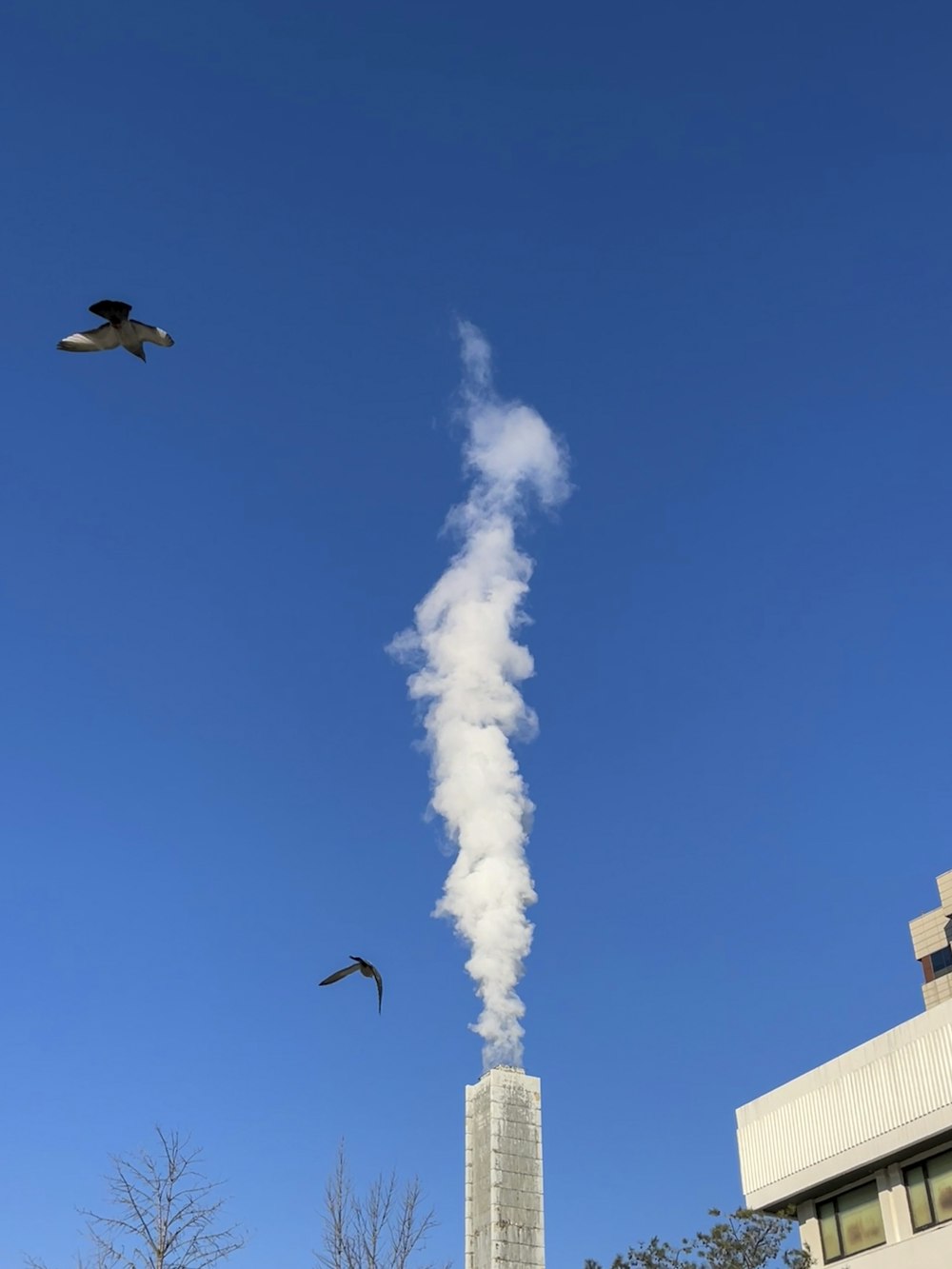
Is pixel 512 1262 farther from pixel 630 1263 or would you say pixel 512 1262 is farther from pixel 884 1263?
pixel 884 1263

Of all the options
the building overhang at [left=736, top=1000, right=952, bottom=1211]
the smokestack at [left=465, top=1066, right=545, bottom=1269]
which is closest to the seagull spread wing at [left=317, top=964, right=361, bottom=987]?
the building overhang at [left=736, top=1000, right=952, bottom=1211]

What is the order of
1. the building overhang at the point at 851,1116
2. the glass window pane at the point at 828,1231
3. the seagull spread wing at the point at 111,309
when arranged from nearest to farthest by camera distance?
the seagull spread wing at the point at 111,309
the building overhang at the point at 851,1116
the glass window pane at the point at 828,1231

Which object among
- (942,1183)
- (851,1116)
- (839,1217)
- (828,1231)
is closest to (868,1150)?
(851,1116)

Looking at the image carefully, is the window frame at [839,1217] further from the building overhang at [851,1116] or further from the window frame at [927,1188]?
the window frame at [927,1188]

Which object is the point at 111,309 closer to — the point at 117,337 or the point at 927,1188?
the point at 117,337

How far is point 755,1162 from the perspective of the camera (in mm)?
26672

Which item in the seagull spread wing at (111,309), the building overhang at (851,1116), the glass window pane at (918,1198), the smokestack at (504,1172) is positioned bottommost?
the glass window pane at (918,1198)

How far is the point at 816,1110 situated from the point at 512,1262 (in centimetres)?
4851

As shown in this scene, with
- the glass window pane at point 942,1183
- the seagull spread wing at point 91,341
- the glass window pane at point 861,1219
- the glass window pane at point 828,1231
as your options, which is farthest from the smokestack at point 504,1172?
the seagull spread wing at point 91,341

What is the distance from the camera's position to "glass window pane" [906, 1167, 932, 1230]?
74.0 feet

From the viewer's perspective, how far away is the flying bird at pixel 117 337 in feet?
55.3

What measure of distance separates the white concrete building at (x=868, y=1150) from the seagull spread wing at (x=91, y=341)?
1708 centimetres

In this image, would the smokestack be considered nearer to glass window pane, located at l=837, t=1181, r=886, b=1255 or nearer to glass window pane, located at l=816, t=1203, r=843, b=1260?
glass window pane, located at l=816, t=1203, r=843, b=1260

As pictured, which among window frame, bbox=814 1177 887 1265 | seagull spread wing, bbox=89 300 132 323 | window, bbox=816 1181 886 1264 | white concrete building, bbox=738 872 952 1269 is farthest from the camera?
window, bbox=816 1181 886 1264
